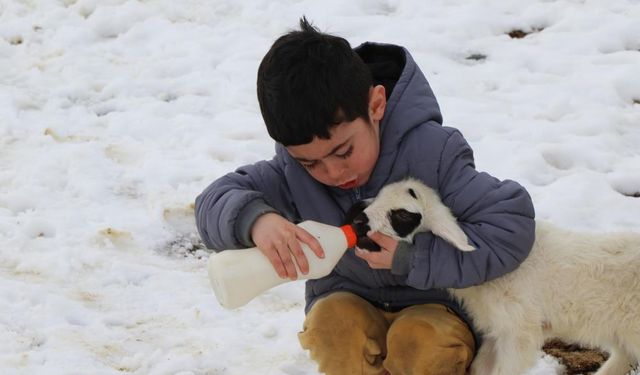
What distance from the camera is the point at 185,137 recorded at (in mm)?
5730

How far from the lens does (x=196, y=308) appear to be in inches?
159

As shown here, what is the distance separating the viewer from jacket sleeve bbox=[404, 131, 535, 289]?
117 inches

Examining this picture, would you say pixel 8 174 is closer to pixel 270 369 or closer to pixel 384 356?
pixel 270 369

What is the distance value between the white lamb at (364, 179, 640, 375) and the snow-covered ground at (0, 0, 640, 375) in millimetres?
453

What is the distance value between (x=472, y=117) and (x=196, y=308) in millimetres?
2461

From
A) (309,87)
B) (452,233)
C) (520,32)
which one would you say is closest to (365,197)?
(452,233)

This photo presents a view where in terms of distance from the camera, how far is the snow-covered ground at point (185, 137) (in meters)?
3.90

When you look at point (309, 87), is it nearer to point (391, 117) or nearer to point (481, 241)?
point (391, 117)

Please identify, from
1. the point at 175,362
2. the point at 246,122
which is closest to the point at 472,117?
the point at 246,122

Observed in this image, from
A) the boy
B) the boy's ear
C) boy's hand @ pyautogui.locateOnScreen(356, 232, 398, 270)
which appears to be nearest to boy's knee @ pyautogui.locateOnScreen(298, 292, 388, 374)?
the boy

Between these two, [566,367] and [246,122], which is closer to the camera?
[566,367]

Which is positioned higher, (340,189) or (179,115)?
(340,189)

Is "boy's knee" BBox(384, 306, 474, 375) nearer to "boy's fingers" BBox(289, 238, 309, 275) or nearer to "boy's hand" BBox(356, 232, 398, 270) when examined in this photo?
"boy's hand" BBox(356, 232, 398, 270)

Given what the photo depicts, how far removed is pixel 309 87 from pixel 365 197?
0.59 meters
